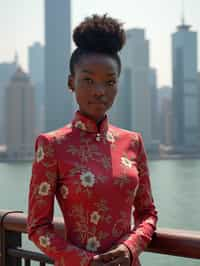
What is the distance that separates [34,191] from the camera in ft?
4.06

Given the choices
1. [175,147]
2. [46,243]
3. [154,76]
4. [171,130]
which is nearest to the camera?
[46,243]

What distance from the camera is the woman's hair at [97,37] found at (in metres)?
1.33

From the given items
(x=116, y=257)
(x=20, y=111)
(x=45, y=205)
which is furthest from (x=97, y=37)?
(x=20, y=111)

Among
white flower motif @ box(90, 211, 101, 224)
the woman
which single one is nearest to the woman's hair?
the woman

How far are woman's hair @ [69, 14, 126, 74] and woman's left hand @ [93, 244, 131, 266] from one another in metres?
0.48

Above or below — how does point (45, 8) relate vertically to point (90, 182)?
above

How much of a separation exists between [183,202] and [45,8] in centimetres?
8433

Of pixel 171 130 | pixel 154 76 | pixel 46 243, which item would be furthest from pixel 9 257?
pixel 154 76

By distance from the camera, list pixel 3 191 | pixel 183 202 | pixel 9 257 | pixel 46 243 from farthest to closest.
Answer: pixel 3 191
pixel 183 202
pixel 9 257
pixel 46 243

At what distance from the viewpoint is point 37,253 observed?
5.39 ft

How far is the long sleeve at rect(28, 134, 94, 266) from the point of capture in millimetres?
1209

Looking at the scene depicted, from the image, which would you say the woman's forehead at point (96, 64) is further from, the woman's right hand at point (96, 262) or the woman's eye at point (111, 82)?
the woman's right hand at point (96, 262)

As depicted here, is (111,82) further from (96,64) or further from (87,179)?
(87,179)

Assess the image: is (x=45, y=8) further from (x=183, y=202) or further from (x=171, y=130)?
(x=183, y=202)
